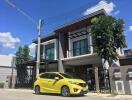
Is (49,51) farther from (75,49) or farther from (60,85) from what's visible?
(60,85)

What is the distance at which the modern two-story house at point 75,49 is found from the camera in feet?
65.3

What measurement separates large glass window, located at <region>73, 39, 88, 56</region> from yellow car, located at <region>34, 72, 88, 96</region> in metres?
7.59

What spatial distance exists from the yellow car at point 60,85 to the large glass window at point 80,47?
7590 millimetres

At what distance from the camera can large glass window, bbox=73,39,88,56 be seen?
21406 millimetres

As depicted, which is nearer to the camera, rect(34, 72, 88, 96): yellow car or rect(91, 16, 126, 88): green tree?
rect(34, 72, 88, 96): yellow car

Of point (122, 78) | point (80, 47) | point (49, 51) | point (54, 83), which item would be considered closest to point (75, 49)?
point (80, 47)

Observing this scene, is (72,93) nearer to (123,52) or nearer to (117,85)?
(117,85)

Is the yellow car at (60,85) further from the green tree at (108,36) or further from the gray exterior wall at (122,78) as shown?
the green tree at (108,36)

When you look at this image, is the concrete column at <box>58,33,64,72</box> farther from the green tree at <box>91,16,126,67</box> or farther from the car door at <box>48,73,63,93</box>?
the car door at <box>48,73,63,93</box>

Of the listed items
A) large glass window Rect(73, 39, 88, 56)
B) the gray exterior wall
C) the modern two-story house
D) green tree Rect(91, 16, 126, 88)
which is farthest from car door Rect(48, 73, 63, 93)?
large glass window Rect(73, 39, 88, 56)

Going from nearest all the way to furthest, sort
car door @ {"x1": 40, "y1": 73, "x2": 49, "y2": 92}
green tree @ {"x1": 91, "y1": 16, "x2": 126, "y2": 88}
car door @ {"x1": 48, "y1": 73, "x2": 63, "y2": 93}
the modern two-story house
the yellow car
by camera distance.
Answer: the yellow car
car door @ {"x1": 48, "y1": 73, "x2": 63, "y2": 93}
car door @ {"x1": 40, "y1": 73, "x2": 49, "y2": 92}
green tree @ {"x1": 91, "y1": 16, "x2": 126, "y2": 88}
the modern two-story house

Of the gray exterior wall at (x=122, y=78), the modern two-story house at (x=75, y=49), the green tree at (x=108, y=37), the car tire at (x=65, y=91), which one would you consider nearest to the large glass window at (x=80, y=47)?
the modern two-story house at (x=75, y=49)

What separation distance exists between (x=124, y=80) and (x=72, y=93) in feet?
12.3

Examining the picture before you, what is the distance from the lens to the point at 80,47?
870 inches
